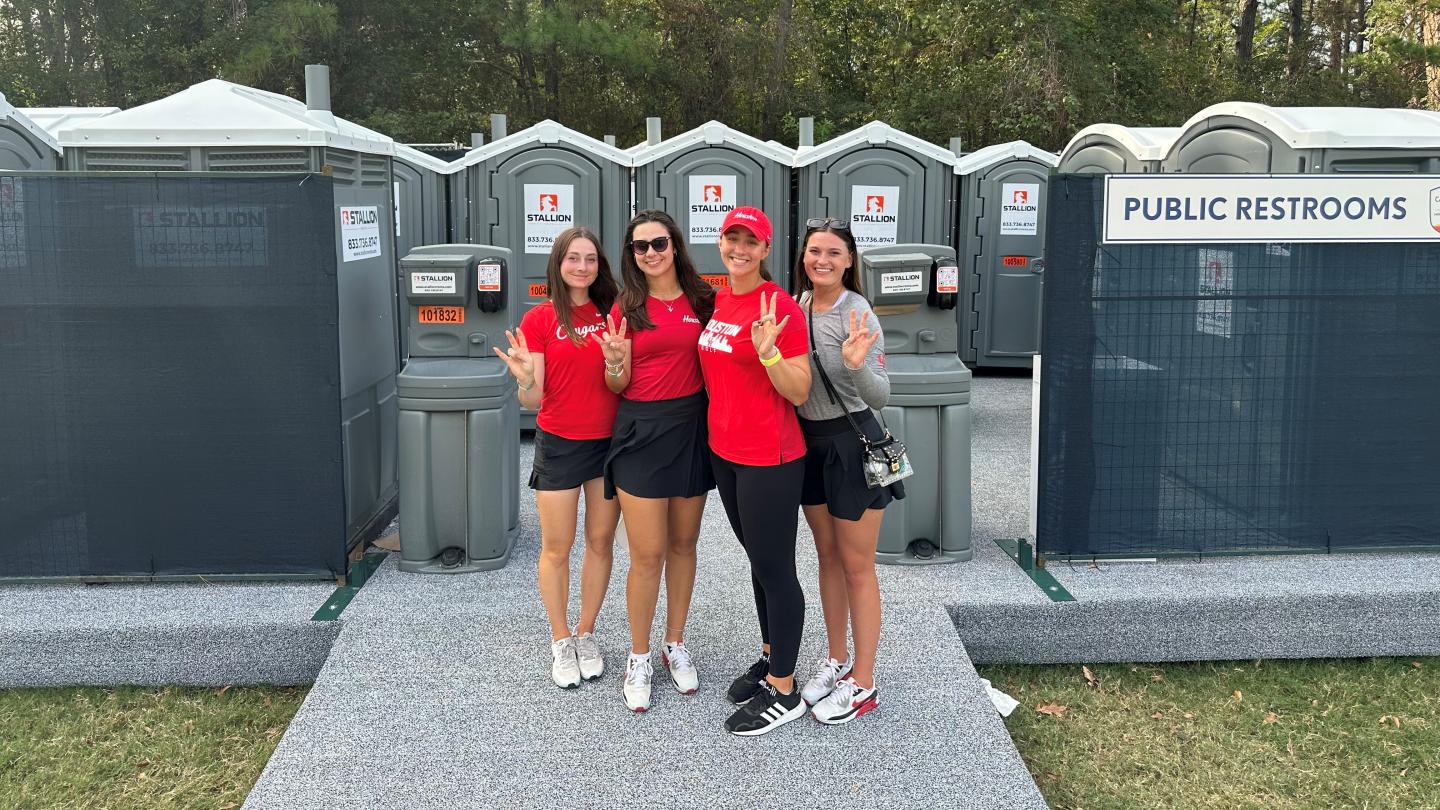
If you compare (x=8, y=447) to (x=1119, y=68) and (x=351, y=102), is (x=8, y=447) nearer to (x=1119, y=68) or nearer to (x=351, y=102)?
(x=351, y=102)

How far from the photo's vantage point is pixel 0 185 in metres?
4.30

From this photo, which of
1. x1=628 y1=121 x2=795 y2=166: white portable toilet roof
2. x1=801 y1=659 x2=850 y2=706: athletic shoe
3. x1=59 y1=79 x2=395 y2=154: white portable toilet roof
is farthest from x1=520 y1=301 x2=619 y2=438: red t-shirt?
x1=628 y1=121 x2=795 y2=166: white portable toilet roof

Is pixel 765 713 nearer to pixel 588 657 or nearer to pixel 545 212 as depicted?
pixel 588 657

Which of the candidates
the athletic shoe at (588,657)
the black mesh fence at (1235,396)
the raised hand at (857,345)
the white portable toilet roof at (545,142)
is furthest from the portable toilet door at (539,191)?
the raised hand at (857,345)

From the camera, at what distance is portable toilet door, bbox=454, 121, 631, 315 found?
790 cm

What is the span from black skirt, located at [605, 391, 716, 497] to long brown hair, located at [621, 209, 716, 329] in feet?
0.83

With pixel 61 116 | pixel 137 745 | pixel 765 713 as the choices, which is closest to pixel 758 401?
pixel 765 713

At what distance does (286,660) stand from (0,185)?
207 centimetres

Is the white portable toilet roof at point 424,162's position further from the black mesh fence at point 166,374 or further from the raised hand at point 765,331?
the raised hand at point 765,331

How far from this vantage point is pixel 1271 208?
4539mm

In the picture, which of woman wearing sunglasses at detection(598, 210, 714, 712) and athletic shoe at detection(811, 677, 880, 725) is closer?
woman wearing sunglasses at detection(598, 210, 714, 712)

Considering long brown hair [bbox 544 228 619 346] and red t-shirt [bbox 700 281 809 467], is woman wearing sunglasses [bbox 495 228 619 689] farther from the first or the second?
red t-shirt [bbox 700 281 809 467]

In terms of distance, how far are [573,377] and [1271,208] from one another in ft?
9.41

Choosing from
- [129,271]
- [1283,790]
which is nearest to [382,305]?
[129,271]
